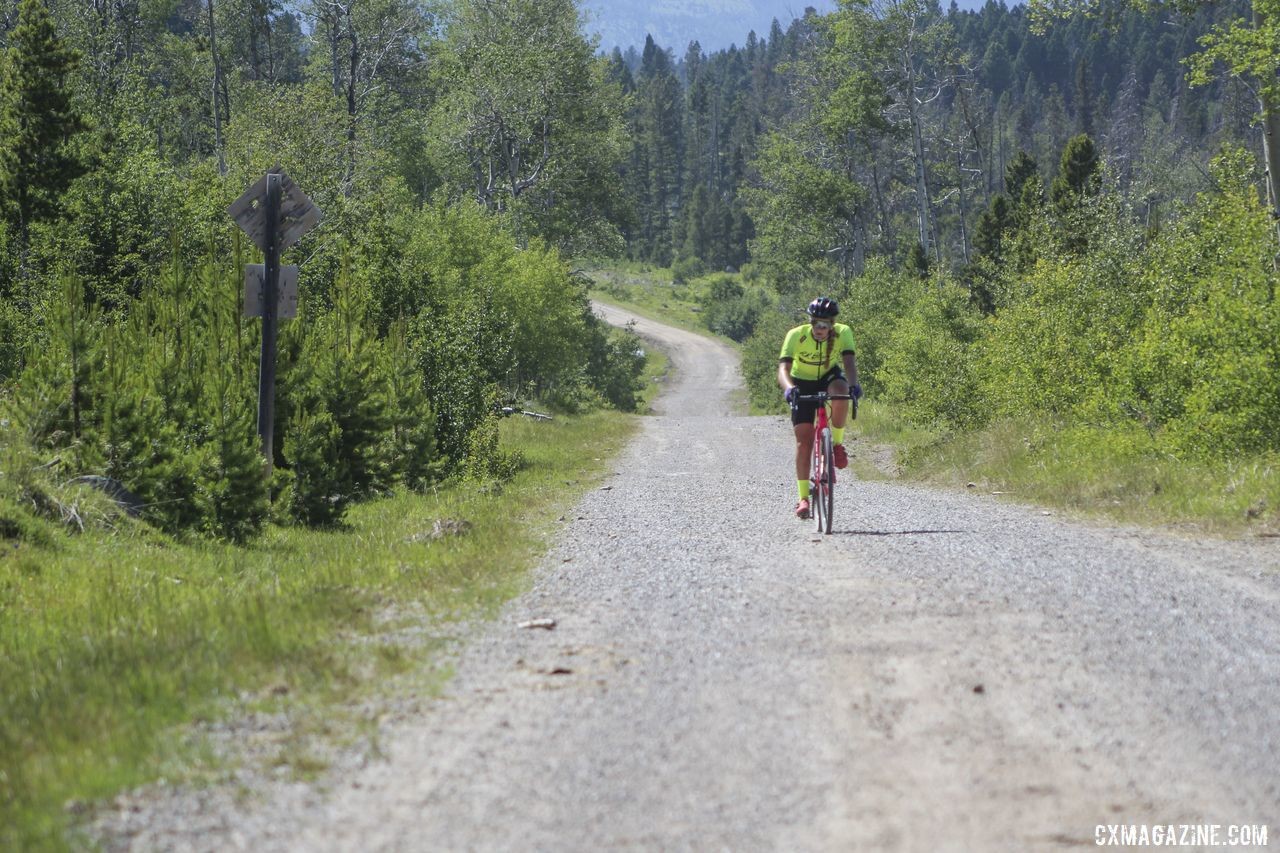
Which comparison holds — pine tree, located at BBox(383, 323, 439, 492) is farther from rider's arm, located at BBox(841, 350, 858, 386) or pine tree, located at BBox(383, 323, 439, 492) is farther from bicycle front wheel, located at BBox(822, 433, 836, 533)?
rider's arm, located at BBox(841, 350, 858, 386)

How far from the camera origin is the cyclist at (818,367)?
451 inches

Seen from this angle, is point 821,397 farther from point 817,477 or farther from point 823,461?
point 817,477

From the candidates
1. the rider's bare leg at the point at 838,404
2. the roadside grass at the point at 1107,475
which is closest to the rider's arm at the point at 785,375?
the rider's bare leg at the point at 838,404

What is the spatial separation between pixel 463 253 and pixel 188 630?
34.7 metres

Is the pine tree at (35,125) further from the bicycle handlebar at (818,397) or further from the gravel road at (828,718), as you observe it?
the gravel road at (828,718)

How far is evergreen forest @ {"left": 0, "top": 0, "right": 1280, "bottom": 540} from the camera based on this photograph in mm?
14203

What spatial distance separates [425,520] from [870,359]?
3348 centimetres

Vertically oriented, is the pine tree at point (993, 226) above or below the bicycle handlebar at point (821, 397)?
above

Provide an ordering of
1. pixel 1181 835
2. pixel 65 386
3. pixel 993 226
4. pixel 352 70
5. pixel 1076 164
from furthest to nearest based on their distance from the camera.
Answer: pixel 993 226
pixel 352 70
pixel 1076 164
pixel 65 386
pixel 1181 835

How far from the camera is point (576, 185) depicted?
5331 cm

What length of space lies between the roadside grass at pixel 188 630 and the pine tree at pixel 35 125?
2464 centimetres

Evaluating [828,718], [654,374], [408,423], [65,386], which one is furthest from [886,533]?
[654,374]

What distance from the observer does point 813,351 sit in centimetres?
1170

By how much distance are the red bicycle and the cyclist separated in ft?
0.20
